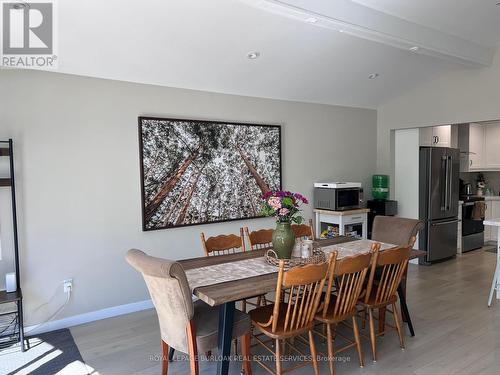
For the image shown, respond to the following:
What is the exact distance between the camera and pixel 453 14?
358cm

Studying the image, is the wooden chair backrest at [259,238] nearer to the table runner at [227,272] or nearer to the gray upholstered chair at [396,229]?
the table runner at [227,272]

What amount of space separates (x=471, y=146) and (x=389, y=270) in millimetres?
4999

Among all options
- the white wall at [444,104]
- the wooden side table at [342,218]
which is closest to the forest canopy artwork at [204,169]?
the wooden side table at [342,218]

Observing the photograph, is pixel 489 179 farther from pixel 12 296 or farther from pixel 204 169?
pixel 12 296

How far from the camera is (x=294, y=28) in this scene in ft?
11.2

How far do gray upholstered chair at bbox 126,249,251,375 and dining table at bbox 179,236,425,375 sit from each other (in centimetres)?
11

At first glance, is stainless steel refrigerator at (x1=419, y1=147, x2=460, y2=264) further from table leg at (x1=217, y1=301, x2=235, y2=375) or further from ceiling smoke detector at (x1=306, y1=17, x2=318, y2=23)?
table leg at (x1=217, y1=301, x2=235, y2=375)

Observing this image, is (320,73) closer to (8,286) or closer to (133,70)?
(133,70)

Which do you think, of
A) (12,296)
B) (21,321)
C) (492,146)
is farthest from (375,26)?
(492,146)

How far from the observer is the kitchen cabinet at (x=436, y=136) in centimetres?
551

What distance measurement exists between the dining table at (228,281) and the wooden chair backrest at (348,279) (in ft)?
1.32

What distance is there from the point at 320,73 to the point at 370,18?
47.5 inches

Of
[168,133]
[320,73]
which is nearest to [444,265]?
[320,73]

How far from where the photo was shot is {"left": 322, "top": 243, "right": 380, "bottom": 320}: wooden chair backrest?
7.66 ft
